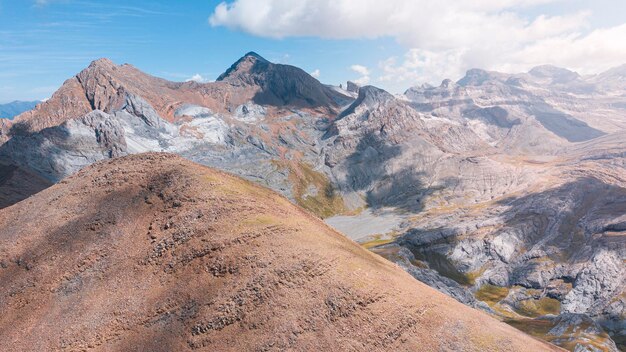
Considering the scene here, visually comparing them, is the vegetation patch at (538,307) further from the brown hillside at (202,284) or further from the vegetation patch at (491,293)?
the brown hillside at (202,284)

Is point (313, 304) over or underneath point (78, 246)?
underneath

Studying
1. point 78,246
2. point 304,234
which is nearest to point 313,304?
point 304,234

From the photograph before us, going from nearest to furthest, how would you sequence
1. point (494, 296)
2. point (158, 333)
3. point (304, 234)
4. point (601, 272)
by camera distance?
point (158, 333)
point (304, 234)
point (601, 272)
point (494, 296)

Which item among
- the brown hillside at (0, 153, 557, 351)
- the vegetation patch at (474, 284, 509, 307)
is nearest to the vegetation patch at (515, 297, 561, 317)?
the vegetation patch at (474, 284, 509, 307)

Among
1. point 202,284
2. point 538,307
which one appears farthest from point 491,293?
point 202,284

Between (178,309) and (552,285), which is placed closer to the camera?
(178,309)

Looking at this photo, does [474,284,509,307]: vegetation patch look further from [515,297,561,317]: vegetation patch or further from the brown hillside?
the brown hillside

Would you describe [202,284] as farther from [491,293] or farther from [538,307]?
[491,293]

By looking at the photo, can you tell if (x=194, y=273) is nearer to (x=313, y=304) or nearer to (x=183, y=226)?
(x=183, y=226)
